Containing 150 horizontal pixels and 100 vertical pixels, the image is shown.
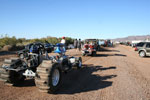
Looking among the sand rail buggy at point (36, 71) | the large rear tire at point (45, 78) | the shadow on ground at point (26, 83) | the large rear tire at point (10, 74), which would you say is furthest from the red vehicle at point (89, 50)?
the large rear tire at point (45, 78)

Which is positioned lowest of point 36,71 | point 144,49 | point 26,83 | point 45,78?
point 26,83

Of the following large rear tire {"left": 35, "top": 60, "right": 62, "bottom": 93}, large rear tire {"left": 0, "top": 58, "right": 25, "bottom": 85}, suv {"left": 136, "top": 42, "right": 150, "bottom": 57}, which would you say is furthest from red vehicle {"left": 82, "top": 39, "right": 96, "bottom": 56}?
large rear tire {"left": 35, "top": 60, "right": 62, "bottom": 93}

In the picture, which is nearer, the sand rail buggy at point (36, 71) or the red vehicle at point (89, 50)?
the sand rail buggy at point (36, 71)

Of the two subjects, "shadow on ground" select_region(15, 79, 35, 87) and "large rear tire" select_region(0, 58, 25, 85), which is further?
"shadow on ground" select_region(15, 79, 35, 87)

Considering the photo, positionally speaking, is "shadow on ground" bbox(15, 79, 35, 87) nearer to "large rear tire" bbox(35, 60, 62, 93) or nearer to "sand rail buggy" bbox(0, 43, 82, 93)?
"sand rail buggy" bbox(0, 43, 82, 93)

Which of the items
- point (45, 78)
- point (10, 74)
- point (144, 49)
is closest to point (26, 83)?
point (10, 74)

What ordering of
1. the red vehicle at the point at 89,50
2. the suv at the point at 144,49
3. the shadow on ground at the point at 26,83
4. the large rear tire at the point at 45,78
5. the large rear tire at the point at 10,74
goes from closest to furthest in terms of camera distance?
the large rear tire at the point at 45,78 → the large rear tire at the point at 10,74 → the shadow on ground at the point at 26,83 → the red vehicle at the point at 89,50 → the suv at the point at 144,49

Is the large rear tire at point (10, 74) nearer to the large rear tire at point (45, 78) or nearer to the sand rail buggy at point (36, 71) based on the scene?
the sand rail buggy at point (36, 71)

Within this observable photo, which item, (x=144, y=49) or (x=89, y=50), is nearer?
(x=89, y=50)

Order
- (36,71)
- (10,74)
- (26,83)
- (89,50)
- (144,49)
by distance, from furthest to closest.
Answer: (144,49)
(89,50)
(26,83)
(10,74)
(36,71)

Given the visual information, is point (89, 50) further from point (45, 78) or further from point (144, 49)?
point (45, 78)

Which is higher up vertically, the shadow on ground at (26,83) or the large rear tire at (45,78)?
the large rear tire at (45,78)

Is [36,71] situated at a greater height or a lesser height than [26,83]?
greater

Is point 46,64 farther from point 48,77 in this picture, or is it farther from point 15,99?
Answer: point 15,99
